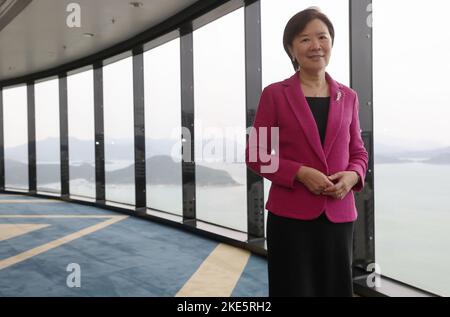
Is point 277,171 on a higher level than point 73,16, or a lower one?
lower

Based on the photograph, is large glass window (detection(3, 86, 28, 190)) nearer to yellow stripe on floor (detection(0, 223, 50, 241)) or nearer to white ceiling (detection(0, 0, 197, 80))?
white ceiling (detection(0, 0, 197, 80))

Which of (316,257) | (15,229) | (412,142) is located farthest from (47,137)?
(316,257)

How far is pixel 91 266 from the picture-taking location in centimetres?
382

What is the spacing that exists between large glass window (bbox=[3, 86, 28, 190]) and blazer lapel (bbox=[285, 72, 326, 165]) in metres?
10.8

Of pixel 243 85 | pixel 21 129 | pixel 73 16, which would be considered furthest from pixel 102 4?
pixel 21 129

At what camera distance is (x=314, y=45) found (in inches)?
49.6

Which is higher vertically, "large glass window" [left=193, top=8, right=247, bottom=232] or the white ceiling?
the white ceiling

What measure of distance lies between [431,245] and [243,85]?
2.69 metres

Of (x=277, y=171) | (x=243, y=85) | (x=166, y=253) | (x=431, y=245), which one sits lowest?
(x=166, y=253)

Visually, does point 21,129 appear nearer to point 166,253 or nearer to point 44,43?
point 44,43

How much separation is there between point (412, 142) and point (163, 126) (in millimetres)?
4524

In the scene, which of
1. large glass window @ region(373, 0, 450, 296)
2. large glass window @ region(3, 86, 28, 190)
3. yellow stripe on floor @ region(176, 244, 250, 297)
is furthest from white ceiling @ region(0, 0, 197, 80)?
yellow stripe on floor @ region(176, 244, 250, 297)

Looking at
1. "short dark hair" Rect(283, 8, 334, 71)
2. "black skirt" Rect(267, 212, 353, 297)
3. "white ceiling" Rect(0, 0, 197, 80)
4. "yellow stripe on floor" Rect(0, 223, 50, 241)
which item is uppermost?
"white ceiling" Rect(0, 0, 197, 80)

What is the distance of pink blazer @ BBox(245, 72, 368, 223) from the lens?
1.23m
